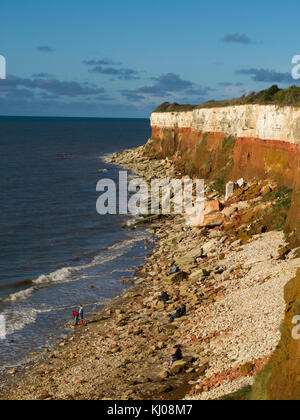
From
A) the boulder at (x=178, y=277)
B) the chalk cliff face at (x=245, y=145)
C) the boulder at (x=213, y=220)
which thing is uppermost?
the chalk cliff face at (x=245, y=145)

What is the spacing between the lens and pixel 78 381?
17.1 meters

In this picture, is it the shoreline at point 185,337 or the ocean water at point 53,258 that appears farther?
the ocean water at point 53,258

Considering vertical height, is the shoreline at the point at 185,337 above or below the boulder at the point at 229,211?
below

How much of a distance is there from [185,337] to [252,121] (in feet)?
96.4

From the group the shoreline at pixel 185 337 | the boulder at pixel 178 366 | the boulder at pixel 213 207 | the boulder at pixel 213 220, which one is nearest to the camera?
the shoreline at pixel 185 337

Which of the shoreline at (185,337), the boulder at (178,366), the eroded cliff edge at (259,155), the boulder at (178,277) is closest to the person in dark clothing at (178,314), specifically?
the shoreline at (185,337)

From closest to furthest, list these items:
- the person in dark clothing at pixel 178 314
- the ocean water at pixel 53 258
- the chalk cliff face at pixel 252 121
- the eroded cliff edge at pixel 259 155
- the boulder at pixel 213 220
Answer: the eroded cliff edge at pixel 259 155
the person in dark clothing at pixel 178 314
the ocean water at pixel 53 258
the chalk cliff face at pixel 252 121
the boulder at pixel 213 220

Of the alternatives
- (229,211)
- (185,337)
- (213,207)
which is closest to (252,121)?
(213,207)

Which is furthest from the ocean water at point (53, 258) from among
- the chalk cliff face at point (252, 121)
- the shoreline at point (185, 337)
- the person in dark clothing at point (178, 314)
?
the chalk cliff face at point (252, 121)

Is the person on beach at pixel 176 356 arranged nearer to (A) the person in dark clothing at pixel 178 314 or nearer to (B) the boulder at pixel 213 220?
(A) the person in dark clothing at pixel 178 314

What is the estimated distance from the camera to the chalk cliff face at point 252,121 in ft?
113

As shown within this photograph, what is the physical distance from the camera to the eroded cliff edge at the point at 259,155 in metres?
11.6

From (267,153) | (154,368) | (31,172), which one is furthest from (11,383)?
(31,172)

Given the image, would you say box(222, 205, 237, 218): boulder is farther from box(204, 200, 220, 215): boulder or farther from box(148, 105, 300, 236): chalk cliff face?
box(148, 105, 300, 236): chalk cliff face
